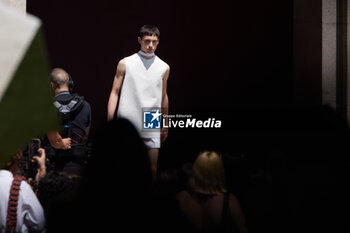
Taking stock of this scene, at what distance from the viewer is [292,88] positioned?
25.7ft

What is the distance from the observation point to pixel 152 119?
614cm

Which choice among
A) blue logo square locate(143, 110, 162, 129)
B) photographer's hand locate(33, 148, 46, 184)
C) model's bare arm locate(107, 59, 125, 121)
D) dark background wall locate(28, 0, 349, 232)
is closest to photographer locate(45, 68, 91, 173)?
model's bare arm locate(107, 59, 125, 121)

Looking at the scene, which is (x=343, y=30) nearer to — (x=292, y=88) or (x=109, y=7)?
(x=292, y=88)

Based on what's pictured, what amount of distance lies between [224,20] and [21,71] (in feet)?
22.2

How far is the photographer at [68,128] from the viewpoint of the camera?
19.0 ft

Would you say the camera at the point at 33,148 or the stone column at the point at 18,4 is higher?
the stone column at the point at 18,4

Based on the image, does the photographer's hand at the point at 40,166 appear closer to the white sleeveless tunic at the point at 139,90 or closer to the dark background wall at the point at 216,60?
the white sleeveless tunic at the point at 139,90

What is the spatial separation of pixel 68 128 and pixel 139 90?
0.91 meters

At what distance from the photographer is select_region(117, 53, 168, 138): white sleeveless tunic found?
6.03m

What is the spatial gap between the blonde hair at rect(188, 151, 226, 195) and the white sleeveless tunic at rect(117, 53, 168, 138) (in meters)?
1.47

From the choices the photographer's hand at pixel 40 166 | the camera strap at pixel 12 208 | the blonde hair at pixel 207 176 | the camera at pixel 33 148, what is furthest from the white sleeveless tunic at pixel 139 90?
the camera strap at pixel 12 208

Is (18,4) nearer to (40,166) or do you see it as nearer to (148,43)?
(148,43)

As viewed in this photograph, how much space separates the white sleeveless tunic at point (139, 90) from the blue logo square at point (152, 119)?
0.16ft

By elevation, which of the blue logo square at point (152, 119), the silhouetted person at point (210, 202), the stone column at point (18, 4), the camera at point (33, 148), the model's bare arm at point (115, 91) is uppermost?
the stone column at point (18, 4)
